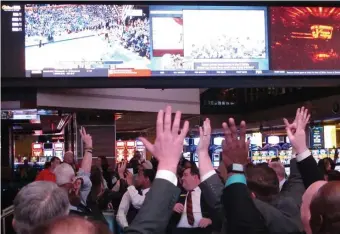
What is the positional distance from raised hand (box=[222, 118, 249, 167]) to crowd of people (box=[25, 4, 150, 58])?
4069 mm

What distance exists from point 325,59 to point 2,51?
4349 millimetres

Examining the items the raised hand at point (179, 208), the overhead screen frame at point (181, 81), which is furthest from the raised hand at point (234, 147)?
the overhead screen frame at point (181, 81)

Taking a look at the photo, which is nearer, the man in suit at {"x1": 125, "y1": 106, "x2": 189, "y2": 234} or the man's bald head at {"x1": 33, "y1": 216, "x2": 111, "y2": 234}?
the man's bald head at {"x1": 33, "y1": 216, "x2": 111, "y2": 234}

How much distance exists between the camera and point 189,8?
732cm

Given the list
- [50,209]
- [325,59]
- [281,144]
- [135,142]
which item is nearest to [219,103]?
[135,142]

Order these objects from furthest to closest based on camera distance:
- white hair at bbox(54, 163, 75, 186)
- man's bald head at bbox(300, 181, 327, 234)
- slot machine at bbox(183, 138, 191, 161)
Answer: slot machine at bbox(183, 138, 191, 161)
white hair at bbox(54, 163, 75, 186)
man's bald head at bbox(300, 181, 327, 234)

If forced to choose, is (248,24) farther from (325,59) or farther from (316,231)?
(316,231)

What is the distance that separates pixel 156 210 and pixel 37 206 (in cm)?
77

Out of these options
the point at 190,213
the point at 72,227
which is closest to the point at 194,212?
the point at 190,213

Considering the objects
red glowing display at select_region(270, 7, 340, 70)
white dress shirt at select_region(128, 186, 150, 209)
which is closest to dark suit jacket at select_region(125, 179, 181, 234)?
white dress shirt at select_region(128, 186, 150, 209)

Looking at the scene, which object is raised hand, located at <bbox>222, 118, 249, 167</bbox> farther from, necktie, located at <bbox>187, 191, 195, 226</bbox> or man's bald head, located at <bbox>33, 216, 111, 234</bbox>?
necktie, located at <bbox>187, 191, 195, 226</bbox>

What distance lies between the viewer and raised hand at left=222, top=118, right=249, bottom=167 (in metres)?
3.12

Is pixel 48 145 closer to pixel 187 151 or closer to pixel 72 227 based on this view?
pixel 187 151

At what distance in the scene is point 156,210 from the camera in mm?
2002
